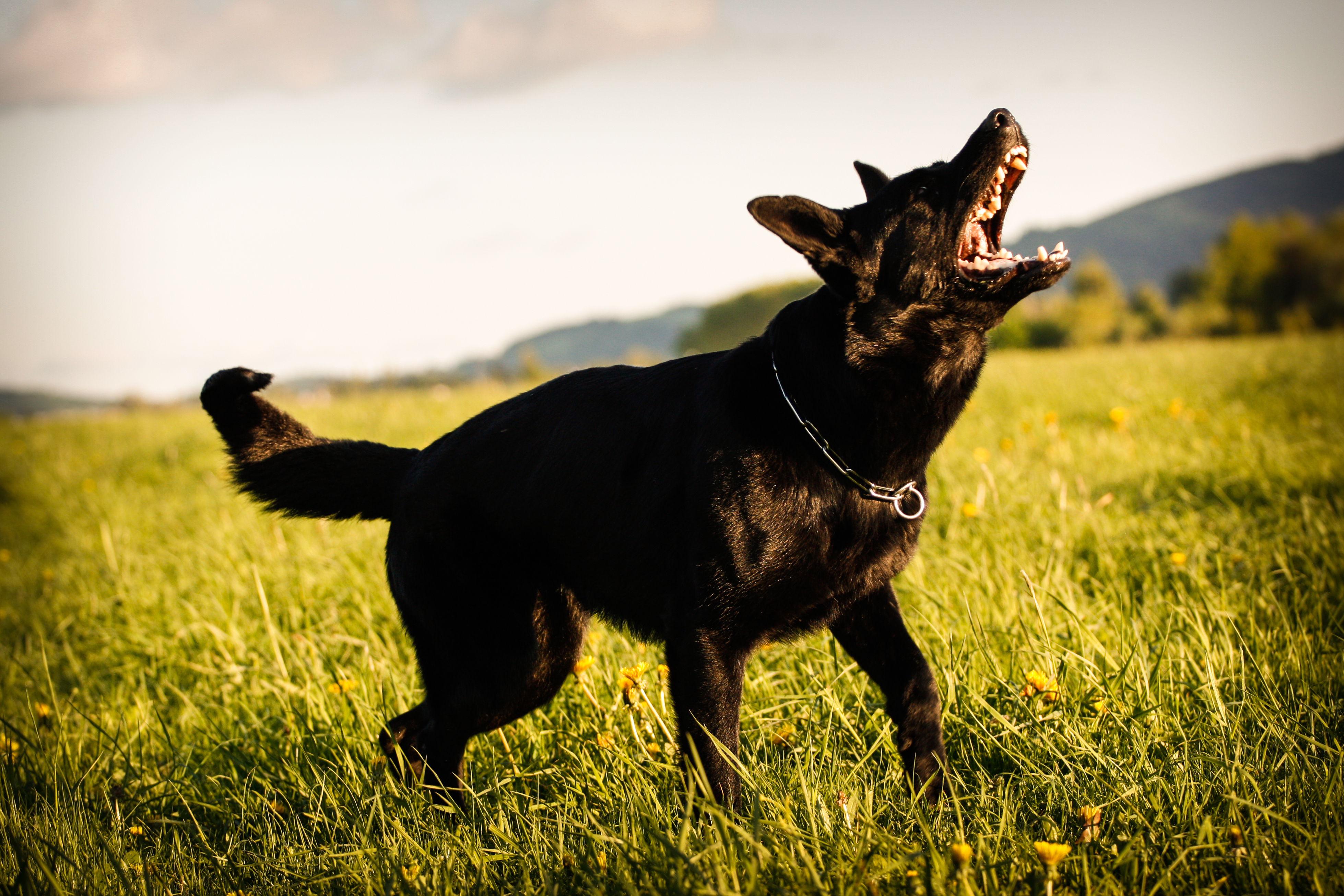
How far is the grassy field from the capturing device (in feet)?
5.83

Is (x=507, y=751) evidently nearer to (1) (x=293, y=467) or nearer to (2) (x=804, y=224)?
(1) (x=293, y=467)

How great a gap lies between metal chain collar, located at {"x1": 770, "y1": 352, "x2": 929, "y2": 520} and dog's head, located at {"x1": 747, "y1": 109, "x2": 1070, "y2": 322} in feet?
1.21

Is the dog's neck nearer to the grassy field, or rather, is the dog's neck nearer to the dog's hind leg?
the grassy field

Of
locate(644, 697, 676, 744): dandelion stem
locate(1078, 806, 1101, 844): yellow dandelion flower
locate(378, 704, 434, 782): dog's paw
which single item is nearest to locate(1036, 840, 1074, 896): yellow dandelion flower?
locate(1078, 806, 1101, 844): yellow dandelion flower

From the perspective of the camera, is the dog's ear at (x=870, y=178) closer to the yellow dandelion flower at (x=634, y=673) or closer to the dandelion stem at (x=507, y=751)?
the yellow dandelion flower at (x=634, y=673)

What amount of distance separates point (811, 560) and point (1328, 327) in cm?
3968

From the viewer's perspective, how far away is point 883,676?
7.89ft

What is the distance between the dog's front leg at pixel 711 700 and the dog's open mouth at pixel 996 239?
4.26 ft

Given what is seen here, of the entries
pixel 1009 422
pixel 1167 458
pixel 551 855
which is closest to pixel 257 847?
pixel 551 855

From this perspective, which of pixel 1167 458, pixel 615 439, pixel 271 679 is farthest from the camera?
pixel 1167 458

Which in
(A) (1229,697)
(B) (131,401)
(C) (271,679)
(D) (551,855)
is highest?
(B) (131,401)

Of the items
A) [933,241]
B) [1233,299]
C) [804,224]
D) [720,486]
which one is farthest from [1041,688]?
[1233,299]

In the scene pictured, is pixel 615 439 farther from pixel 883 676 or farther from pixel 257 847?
pixel 257 847

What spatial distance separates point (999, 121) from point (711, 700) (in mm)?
1873
